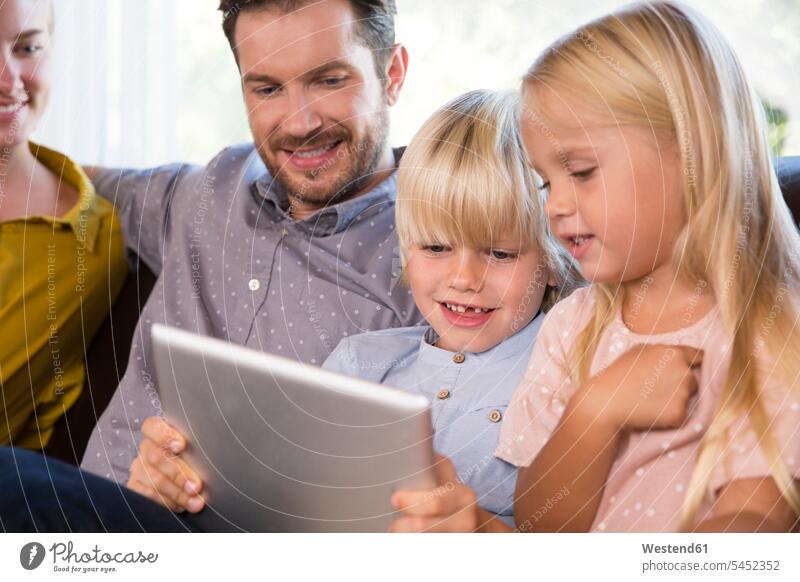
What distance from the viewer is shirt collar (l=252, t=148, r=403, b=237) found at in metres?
0.93

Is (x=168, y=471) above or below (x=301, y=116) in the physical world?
below

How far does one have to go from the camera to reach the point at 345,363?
90 centimetres

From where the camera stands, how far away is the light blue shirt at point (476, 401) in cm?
84

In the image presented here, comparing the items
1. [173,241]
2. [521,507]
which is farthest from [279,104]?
[521,507]

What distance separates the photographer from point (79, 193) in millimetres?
1083

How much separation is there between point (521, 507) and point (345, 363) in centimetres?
20

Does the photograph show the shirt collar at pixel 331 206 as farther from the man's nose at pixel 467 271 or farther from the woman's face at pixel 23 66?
the woman's face at pixel 23 66

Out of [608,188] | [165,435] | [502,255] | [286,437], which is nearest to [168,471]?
[165,435]

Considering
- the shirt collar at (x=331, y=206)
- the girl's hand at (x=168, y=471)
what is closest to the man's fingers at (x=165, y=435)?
the girl's hand at (x=168, y=471)

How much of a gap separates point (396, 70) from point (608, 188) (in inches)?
9.4
